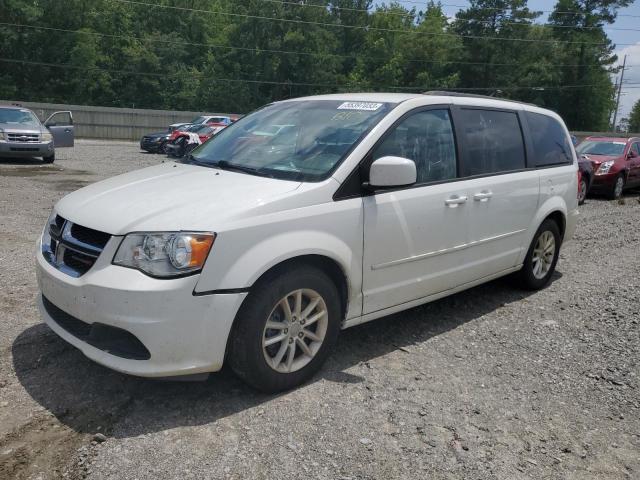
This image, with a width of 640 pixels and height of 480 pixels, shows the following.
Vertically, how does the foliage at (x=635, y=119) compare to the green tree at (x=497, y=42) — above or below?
below

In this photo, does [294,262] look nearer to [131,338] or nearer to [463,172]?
[131,338]

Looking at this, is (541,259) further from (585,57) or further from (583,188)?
(585,57)

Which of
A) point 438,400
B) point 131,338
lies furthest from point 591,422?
point 131,338

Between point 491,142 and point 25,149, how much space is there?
572 inches

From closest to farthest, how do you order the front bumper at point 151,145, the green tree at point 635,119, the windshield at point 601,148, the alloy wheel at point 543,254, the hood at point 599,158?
the alloy wheel at point 543,254
the hood at point 599,158
the windshield at point 601,148
the front bumper at point 151,145
the green tree at point 635,119

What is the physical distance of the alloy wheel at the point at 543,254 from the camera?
5734 mm

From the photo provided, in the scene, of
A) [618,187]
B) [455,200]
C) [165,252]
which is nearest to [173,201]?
[165,252]

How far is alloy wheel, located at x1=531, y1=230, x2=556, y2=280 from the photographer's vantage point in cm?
573

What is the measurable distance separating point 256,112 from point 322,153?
4.18ft

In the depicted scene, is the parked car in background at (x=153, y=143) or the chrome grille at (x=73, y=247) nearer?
the chrome grille at (x=73, y=247)

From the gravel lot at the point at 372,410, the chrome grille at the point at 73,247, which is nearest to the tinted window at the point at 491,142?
the gravel lot at the point at 372,410

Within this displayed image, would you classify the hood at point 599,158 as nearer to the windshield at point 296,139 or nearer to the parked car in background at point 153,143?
the windshield at point 296,139

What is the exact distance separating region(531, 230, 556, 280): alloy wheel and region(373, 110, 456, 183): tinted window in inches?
72.8

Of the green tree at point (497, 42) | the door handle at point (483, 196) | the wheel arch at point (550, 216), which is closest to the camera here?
the door handle at point (483, 196)
